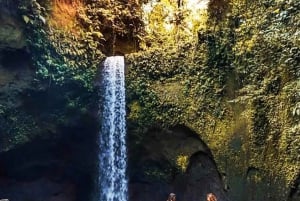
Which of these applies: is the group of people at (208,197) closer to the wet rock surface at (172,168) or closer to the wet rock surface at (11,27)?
the wet rock surface at (172,168)

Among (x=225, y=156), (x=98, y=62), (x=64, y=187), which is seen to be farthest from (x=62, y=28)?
(x=225, y=156)

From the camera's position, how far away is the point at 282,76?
5.77 m

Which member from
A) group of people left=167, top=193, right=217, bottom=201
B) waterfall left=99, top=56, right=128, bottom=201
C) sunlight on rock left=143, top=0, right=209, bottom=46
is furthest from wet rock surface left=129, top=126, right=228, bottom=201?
sunlight on rock left=143, top=0, right=209, bottom=46

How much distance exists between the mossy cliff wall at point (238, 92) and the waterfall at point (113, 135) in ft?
0.81

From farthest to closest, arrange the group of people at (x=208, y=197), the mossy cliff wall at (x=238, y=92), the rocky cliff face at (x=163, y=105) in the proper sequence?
the rocky cliff face at (x=163, y=105), the mossy cliff wall at (x=238, y=92), the group of people at (x=208, y=197)

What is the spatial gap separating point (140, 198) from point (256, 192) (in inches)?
135

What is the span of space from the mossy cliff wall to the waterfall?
25 cm

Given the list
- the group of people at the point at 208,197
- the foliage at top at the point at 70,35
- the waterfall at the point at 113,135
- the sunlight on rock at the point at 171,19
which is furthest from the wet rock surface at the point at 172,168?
the sunlight on rock at the point at 171,19

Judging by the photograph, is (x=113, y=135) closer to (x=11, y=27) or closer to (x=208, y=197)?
(x=11, y=27)

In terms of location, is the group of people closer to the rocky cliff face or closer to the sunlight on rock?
the rocky cliff face

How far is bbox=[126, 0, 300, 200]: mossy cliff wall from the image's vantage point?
5559 millimetres

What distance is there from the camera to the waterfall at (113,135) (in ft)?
27.6

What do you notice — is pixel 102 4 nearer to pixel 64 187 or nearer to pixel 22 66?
pixel 22 66

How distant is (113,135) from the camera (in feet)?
27.8
